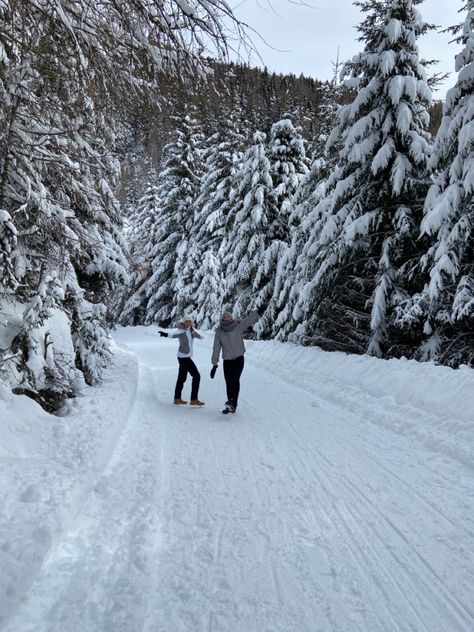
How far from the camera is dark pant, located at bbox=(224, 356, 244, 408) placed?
804 centimetres

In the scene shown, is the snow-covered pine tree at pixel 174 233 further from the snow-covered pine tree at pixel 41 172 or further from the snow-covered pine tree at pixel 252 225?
the snow-covered pine tree at pixel 41 172

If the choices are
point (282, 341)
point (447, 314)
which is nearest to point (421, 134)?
point (447, 314)

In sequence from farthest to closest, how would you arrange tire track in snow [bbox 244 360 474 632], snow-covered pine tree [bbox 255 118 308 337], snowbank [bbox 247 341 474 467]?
snow-covered pine tree [bbox 255 118 308 337] → snowbank [bbox 247 341 474 467] → tire track in snow [bbox 244 360 474 632]

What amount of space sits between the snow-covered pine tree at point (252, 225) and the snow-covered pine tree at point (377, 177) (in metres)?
7.67

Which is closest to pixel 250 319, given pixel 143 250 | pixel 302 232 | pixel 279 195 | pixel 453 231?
pixel 453 231

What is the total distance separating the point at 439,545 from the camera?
340cm

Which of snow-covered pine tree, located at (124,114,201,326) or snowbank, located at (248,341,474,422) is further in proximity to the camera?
snow-covered pine tree, located at (124,114,201,326)

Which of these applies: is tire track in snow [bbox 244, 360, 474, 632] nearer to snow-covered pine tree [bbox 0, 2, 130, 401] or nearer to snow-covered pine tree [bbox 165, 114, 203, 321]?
snow-covered pine tree [bbox 0, 2, 130, 401]

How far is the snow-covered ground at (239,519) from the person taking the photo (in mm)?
2645

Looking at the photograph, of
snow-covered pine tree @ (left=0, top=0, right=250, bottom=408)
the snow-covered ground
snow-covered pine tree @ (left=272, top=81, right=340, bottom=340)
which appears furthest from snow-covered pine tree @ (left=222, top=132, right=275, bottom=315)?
the snow-covered ground

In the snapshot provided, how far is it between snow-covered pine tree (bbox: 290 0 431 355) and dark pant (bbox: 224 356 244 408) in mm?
4348

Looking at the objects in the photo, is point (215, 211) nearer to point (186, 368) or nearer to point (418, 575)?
point (186, 368)

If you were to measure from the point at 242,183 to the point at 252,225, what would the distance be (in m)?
2.31

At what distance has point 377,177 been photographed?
39.0 ft
